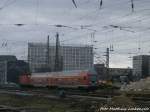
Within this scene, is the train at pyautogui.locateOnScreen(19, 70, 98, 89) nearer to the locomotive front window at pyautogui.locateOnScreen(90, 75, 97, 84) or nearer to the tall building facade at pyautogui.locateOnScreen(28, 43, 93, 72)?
the locomotive front window at pyautogui.locateOnScreen(90, 75, 97, 84)

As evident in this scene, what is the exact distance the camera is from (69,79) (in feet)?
185

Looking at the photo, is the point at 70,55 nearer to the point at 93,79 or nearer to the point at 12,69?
the point at 12,69

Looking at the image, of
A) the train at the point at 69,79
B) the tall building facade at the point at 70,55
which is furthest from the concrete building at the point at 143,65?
the train at the point at 69,79

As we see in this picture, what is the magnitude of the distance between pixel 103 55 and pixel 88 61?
5751 millimetres

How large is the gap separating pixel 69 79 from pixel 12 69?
1733 cm

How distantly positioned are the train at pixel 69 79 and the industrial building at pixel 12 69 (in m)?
5.57

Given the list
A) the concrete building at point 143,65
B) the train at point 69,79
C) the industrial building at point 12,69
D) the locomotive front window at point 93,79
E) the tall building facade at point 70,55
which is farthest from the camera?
the concrete building at point 143,65

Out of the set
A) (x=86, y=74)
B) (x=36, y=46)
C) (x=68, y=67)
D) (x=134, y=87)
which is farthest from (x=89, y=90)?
(x=68, y=67)

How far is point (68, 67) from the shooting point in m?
96.0

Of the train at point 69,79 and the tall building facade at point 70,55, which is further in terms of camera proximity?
the tall building facade at point 70,55

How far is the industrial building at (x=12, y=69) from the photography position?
69.9m

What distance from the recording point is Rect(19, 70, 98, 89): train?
54.5m

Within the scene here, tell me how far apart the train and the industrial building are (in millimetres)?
5567

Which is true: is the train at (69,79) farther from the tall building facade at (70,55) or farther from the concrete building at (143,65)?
the concrete building at (143,65)
